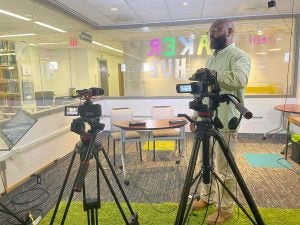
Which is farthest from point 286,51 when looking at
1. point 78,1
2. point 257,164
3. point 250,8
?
point 78,1

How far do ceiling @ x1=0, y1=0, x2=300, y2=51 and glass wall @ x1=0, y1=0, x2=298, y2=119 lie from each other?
2 cm

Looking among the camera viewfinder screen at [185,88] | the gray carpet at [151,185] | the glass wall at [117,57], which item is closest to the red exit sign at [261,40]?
the glass wall at [117,57]

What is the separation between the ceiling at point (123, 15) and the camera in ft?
12.5

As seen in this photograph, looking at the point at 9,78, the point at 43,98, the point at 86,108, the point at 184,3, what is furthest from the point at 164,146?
the point at 86,108

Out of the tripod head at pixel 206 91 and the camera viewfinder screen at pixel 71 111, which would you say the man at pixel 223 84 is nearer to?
the tripod head at pixel 206 91

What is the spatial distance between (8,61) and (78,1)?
4.60 ft

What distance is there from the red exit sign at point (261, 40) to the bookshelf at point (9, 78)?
14.7ft

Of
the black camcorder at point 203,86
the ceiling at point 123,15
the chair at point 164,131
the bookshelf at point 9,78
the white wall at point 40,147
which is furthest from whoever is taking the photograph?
the ceiling at point 123,15

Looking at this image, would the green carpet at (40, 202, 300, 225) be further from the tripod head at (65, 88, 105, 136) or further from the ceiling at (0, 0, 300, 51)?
the ceiling at (0, 0, 300, 51)

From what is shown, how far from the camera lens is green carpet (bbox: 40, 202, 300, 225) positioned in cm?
208

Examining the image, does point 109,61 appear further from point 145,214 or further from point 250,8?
point 145,214

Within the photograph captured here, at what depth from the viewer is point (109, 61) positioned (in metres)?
5.97

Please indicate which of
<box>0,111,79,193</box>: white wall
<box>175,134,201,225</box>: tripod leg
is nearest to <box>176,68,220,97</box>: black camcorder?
<box>175,134,201,225</box>: tripod leg

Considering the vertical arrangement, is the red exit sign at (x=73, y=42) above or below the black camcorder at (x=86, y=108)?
above
